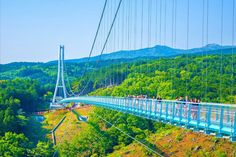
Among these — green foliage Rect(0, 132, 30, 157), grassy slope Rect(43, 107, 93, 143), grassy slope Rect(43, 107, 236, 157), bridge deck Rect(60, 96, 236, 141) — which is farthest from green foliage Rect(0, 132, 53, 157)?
bridge deck Rect(60, 96, 236, 141)

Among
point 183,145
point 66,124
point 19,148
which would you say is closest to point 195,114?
point 183,145

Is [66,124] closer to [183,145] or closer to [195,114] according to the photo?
[183,145]

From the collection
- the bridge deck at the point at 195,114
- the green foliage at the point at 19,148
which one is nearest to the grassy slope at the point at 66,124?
the green foliage at the point at 19,148

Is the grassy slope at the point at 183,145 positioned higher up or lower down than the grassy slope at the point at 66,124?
higher up

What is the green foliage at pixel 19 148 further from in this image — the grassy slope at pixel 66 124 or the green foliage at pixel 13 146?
the grassy slope at pixel 66 124

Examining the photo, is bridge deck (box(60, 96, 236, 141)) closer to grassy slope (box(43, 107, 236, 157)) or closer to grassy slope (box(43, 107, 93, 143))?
grassy slope (box(43, 107, 236, 157))

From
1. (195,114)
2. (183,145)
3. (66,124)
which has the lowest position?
(66,124)

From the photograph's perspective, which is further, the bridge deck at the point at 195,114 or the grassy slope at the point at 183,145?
the grassy slope at the point at 183,145

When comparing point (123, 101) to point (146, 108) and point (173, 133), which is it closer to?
point (146, 108)

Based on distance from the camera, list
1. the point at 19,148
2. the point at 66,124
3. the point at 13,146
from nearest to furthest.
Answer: the point at 19,148 < the point at 13,146 < the point at 66,124

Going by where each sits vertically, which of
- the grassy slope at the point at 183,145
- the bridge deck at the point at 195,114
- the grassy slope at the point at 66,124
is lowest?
the grassy slope at the point at 66,124

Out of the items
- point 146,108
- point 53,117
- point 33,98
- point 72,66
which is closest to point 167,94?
point 146,108
